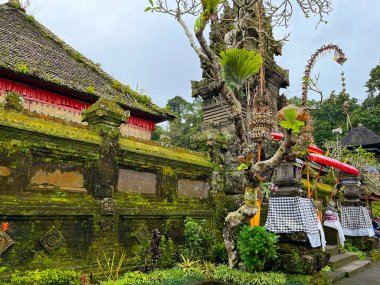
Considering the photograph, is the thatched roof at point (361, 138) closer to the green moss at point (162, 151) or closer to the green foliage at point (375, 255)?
the green foliage at point (375, 255)

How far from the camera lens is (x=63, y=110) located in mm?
10625

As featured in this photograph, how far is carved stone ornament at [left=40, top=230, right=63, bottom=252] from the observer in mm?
5305

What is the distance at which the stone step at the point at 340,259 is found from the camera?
8.83 m

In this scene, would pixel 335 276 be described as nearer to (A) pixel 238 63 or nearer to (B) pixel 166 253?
(B) pixel 166 253

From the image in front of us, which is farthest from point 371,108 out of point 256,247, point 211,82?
point 256,247

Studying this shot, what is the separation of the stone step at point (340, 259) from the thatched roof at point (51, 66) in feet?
26.8

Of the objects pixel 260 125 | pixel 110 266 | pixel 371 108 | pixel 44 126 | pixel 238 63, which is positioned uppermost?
pixel 371 108

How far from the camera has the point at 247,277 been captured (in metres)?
6.27

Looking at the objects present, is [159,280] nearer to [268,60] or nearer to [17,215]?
[17,215]

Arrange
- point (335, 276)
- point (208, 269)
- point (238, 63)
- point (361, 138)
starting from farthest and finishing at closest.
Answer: point (361, 138) → point (335, 276) → point (208, 269) → point (238, 63)

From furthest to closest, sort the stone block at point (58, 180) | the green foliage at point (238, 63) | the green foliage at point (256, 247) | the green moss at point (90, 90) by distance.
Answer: the green moss at point (90, 90) → the green foliage at point (256, 247) → the green foliage at point (238, 63) → the stone block at point (58, 180)

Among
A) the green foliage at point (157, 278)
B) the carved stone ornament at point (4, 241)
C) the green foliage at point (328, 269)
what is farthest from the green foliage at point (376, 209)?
the carved stone ornament at point (4, 241)

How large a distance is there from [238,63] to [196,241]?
14.4 ft

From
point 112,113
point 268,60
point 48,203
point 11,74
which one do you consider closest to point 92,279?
point 48,203
